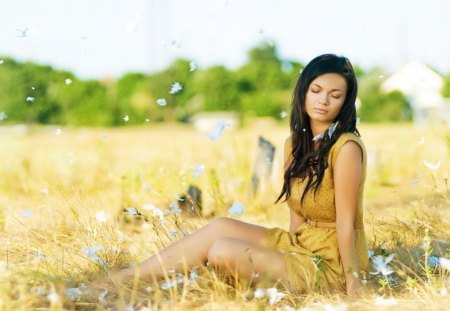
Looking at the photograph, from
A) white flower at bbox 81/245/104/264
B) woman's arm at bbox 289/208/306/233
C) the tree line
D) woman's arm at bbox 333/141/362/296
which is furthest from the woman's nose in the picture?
the tree line

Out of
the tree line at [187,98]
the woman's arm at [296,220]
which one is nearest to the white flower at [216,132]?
the woman's arm at [296,220]

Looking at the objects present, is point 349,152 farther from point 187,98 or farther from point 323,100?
point 187,98

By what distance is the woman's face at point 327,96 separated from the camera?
10.8ft

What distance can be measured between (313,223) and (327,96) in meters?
0.56

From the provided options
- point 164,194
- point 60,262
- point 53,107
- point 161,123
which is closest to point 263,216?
point 164,194

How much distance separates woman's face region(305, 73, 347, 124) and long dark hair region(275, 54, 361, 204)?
3cm

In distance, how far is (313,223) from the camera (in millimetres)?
3389

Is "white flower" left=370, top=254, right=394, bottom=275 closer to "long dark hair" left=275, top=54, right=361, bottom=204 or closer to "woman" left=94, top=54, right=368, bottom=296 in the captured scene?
"woman" left=94, top=54, right=368, bottom=296

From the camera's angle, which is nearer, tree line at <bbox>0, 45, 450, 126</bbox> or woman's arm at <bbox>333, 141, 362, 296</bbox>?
woman's arm at <bbox>333, 141, 362, 296</bbox>

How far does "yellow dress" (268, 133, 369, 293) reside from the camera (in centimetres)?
323

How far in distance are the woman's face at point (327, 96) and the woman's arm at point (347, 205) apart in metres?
0.18

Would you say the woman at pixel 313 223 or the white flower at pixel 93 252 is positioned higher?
the woman at pixel 313 223

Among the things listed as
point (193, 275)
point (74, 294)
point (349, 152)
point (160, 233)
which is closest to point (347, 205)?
point (349, 152)

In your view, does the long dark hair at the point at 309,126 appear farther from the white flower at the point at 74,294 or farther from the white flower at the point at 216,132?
the white flower at the point at 74,294
